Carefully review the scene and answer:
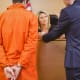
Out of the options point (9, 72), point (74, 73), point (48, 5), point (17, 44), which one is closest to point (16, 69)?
point (9, 72)

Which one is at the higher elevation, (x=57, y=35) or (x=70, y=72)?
(x=57, y=35)

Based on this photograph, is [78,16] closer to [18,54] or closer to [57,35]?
[57,35]

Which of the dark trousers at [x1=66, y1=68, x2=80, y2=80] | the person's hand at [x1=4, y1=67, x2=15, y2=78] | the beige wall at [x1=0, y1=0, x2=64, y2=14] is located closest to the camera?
the dark trousers at [x1=66, y1=68, x2=80, y2=80]

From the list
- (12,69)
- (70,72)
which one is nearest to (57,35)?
(70,72)

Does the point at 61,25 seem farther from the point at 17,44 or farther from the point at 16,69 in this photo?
the point at 16,69

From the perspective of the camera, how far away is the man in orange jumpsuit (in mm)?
1833

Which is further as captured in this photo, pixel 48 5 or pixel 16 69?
pixel 48 5

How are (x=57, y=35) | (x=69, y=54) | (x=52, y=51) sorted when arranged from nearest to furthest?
(x=69, y=54)
(x=57, y=35)
(x=52, y=51)

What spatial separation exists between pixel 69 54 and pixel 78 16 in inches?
11.8

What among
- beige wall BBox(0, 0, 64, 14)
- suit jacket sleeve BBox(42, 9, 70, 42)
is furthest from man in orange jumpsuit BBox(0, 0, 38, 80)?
beige wall BBox(0, 0, 64, 14)

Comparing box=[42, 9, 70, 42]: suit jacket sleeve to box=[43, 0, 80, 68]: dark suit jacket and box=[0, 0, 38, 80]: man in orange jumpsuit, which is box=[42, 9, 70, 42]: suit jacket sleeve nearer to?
box=[43, 0, 80, 68]: dark suit jacket

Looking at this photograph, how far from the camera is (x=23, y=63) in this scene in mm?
1827

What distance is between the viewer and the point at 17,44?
1840 mm

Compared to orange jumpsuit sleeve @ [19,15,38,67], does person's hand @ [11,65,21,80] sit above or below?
below
